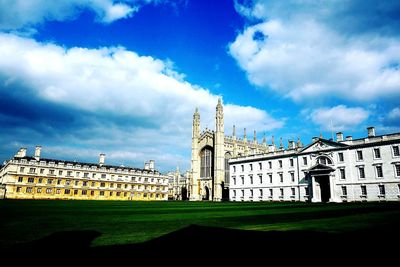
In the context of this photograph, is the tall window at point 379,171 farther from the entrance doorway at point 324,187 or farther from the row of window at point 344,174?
the entrance doorway at point 324,187

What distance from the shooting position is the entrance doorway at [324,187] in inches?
1873

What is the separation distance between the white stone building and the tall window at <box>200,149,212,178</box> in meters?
14.0

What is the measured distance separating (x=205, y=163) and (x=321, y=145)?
115 ft

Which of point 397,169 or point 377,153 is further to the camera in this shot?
point 377,153

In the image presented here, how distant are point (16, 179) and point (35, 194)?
18.0 feet

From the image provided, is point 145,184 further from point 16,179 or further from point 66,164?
point 16,179

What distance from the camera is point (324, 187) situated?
158 feet

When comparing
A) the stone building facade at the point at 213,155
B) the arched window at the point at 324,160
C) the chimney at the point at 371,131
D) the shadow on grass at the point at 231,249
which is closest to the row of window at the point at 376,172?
the arched window at the point at 324,160

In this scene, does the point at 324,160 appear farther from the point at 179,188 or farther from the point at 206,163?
the point at 179,188

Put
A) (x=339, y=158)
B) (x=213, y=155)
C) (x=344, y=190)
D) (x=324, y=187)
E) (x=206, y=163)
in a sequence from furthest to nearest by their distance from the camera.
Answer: (x=206, y=163) → (x=213, y=155) → (x=324, y=187) → (x=339, y=158) → (x=344, y=190)

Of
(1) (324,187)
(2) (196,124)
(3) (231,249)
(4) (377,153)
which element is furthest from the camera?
(2) (196,124)

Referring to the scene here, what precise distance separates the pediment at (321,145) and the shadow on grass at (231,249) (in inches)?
1601

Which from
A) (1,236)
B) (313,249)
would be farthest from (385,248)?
(1,236)

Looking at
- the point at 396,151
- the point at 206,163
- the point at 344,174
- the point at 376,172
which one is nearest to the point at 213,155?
the point at 206,163
